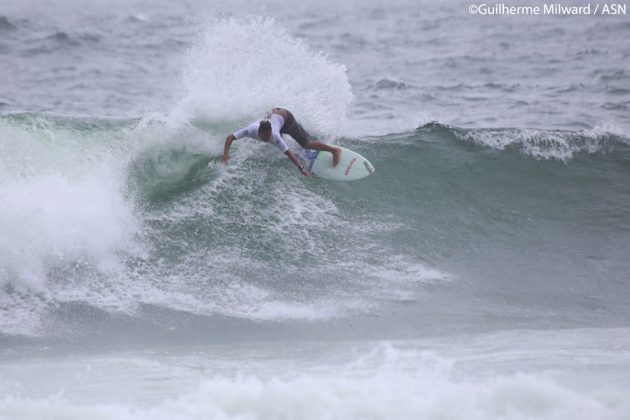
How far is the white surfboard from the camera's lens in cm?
1050

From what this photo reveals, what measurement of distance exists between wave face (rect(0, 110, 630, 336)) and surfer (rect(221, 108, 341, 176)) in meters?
0.48

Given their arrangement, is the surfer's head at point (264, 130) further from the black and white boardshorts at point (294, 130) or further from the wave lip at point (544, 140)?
the wave lip at point (544, 140)

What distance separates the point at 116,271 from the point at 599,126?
8.17 m

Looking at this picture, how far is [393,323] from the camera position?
24.7 feet

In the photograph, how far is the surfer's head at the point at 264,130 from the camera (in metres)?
9.57

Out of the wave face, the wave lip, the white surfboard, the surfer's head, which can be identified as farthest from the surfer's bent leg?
the wave lip

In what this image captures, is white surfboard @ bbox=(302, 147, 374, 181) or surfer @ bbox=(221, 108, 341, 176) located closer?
surfer @ bbox=(221, 108, 341, 176)

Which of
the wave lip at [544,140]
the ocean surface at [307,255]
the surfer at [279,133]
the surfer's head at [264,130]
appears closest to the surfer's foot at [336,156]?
the surfer at [279,133]

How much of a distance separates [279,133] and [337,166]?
3.35 ft

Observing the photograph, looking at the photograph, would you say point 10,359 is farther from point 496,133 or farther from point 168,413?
point 496,133

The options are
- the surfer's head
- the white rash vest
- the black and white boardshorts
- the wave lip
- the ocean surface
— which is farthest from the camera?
the wave lip

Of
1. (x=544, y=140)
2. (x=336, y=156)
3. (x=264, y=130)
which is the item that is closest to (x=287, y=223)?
(x=264, y=130)

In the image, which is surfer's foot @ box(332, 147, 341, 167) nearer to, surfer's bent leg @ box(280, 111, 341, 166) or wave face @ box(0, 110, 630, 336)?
surfer's bent leg @ box(280, 111, 341, 166)

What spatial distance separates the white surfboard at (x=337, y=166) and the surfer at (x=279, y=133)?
0.35ft
